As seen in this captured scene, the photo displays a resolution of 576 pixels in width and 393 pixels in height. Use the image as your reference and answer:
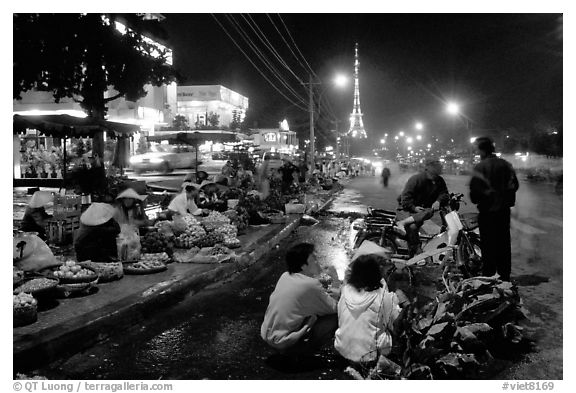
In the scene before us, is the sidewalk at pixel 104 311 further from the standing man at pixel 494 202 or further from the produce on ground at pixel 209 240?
the standing man at pixel 494 202

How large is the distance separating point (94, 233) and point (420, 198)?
16.7 ft

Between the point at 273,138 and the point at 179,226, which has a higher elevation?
the point at 273,138

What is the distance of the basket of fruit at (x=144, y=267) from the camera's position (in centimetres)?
746

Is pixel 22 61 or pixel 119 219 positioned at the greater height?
pixel 22 61

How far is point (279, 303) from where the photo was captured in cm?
455

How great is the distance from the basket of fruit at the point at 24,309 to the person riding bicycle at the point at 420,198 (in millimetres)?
5411

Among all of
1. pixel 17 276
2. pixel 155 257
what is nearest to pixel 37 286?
pixel 17 276

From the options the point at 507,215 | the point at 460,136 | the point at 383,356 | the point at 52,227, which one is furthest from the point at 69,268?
the point at 460,136

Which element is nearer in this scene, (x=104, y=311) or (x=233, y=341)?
(x=233, y=341)

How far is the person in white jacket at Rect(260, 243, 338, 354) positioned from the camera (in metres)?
4.52

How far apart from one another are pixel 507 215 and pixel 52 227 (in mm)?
7869

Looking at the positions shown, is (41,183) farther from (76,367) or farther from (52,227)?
(76,367)

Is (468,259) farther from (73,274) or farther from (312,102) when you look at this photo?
(312,102)

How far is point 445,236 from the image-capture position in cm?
776
